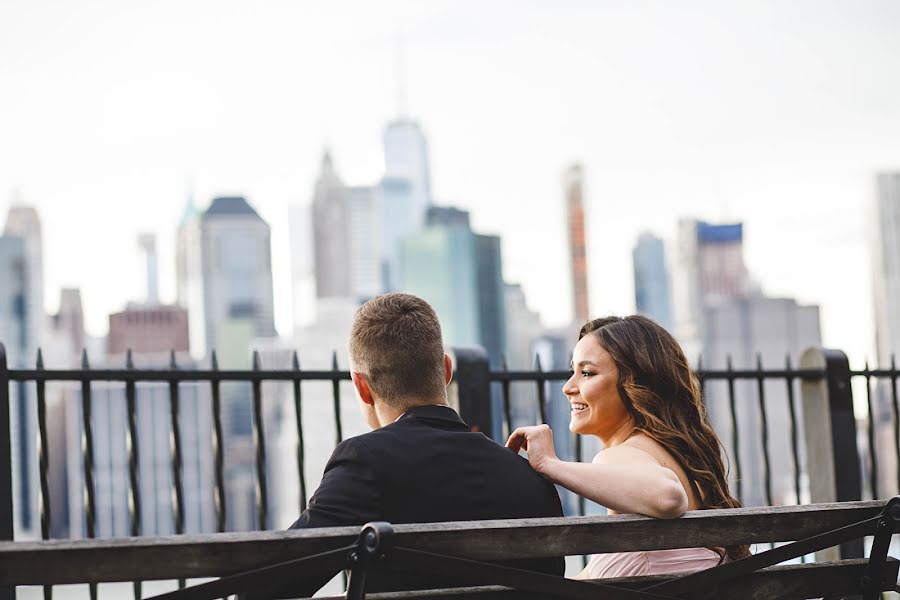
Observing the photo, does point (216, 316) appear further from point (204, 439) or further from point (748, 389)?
point (748, 389)

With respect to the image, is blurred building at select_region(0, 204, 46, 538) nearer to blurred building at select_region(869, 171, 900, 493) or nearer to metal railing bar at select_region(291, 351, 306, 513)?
blurred building at select_region(869, 171, 900, 493)

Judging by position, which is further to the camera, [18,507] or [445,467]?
[18,507]

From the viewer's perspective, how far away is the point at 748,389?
169 meters

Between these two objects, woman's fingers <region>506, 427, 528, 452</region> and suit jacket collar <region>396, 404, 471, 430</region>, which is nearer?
suit jacket collar <region>396, 404, 471, 430</region>

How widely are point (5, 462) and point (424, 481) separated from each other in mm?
2142

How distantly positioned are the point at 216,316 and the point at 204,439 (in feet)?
140

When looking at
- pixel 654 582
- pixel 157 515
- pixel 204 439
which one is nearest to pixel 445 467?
pixel 654 582

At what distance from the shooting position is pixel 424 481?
249cm

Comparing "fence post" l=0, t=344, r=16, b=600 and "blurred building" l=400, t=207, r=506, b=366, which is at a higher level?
"blurred building" l=400, t=207, r=506, b=366

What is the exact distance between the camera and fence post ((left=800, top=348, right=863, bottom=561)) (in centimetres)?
568

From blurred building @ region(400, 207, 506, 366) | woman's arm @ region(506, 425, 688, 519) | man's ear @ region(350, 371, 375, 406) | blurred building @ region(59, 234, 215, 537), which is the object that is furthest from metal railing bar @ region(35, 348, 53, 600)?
blurred building @ region(400, 207, 506, 366)

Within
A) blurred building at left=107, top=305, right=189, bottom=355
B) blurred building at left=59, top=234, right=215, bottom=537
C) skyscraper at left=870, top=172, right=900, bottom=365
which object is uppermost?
skyscraper at left=870, top=172, right=900, bottom=365

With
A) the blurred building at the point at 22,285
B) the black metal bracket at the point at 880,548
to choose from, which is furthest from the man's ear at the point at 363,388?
the blurred building at the point at 22,285

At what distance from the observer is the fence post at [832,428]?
5.68 m
